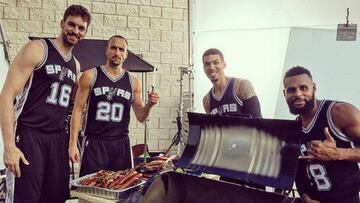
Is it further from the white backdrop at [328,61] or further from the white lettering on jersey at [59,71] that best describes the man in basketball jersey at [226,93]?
the white lettering on jersey at [59,71]

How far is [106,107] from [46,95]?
2.02 ft

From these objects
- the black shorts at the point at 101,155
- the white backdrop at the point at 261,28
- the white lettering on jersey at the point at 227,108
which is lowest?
the black shorts at the point at 101,155

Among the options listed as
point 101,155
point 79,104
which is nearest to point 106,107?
point 79,104

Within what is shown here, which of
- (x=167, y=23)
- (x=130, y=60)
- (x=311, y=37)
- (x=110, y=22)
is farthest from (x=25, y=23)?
(x=311, y=37)

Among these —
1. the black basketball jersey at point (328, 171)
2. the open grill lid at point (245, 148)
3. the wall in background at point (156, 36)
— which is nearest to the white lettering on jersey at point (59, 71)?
the open grill lid at point (245, 148)

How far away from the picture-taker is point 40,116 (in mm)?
2547

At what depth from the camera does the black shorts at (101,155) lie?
3057 millimetres

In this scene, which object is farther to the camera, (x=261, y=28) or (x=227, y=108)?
(x=261, y=28)

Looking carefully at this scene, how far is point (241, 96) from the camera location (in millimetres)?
3211

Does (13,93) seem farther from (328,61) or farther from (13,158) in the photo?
(328,61)

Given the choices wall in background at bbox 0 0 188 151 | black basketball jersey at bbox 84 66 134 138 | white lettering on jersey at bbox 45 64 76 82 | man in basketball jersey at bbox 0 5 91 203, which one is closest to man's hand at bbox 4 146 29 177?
man in basketball jersey at bbox 0 5 91 203

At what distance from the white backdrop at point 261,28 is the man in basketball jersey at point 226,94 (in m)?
0.43

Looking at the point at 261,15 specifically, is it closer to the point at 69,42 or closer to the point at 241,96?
the point at 241,96

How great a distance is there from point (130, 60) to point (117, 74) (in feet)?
6.11
